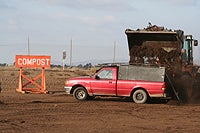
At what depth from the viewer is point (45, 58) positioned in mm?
26016

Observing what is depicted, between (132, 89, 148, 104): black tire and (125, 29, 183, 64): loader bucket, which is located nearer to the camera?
(132, 89, 148, 104): black tire

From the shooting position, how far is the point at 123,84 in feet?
64.9

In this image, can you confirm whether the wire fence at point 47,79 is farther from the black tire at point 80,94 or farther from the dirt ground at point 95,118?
the dirt ground at point 95,118

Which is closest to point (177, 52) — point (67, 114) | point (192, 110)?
point (192, 110)

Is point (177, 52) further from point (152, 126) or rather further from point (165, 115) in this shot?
point (152, 126)

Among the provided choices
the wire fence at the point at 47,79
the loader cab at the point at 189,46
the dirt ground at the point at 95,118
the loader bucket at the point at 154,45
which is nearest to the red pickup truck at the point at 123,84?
the loader bucket at the point at 154,45

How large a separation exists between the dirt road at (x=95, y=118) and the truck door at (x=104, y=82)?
2135 millimetres

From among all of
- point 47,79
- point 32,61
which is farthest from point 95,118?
point 47,79

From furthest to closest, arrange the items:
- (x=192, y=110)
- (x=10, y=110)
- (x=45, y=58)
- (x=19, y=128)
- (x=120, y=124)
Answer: (x=45, y=58) < (x=192, y=110) < (x=10, y=110) < (x=120, y=124) < (x=19, y=128)

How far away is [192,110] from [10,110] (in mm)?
6929

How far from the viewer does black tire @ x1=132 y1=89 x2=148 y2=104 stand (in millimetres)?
19453

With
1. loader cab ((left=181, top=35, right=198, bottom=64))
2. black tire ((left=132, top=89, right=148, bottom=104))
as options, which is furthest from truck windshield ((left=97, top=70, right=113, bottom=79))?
loader cab ((left=181, top=35, right=198, bottom=64))

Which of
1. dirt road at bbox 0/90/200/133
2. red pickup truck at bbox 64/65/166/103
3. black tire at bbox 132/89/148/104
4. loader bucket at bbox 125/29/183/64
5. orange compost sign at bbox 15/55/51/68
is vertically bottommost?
dirt road at bbox 0/90/200/133

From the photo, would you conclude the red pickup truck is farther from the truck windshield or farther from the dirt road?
the dirt road
